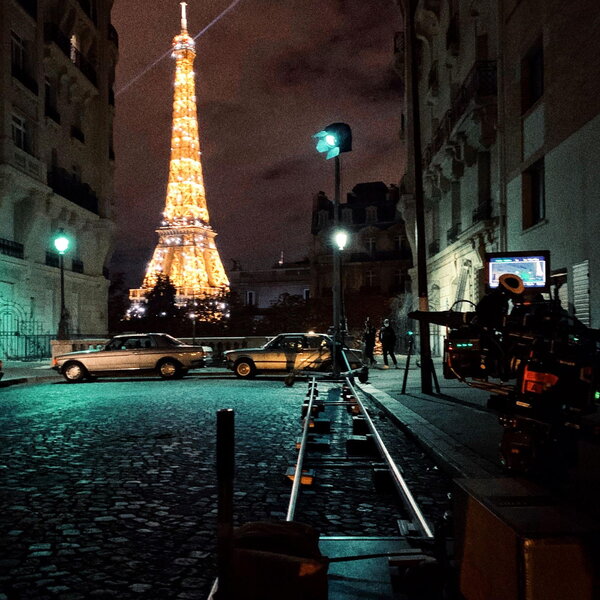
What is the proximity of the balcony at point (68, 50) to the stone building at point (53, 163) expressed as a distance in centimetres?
6

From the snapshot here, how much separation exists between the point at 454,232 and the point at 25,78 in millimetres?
20565

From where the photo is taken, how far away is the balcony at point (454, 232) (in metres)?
26.8

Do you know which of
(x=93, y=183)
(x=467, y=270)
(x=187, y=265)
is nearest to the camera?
(x=467, y=270)

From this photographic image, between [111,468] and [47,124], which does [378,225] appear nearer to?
[47,124]

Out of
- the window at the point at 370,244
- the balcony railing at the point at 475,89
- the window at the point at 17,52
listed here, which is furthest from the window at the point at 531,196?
the window at the point at 370,244

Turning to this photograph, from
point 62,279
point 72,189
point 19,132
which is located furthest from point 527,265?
point 72,189

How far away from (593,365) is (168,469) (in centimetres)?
442

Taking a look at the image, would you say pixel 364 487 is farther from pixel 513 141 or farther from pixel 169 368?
pixel 513 141

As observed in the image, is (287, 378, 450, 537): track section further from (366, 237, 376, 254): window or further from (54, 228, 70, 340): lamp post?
(366, 237, 376, 254): window

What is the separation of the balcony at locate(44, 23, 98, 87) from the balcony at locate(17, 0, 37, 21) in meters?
1.01

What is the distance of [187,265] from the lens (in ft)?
276

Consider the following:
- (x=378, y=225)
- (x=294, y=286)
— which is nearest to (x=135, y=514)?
(x=378, y=225)

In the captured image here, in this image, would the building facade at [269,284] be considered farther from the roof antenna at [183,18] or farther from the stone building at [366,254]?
the roof antenna at [183,18]

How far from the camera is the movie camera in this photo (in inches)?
Result: 128
